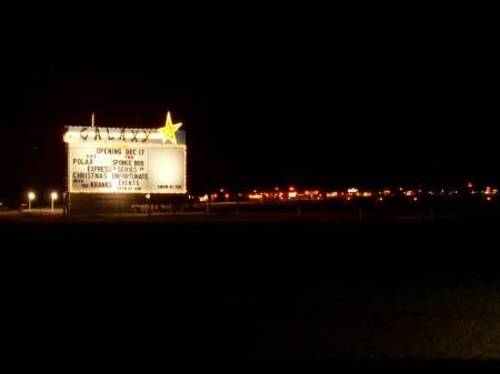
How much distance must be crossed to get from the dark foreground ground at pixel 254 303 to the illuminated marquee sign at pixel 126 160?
2172 centimetres

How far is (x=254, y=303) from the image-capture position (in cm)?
1039

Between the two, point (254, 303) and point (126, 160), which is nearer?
point (254, 303)

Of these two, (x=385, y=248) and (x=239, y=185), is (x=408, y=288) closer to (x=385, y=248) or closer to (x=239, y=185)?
(x=385, y=248)

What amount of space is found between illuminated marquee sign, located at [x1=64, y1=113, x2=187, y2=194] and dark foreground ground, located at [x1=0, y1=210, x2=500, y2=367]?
855 inches

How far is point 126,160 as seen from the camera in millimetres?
42031

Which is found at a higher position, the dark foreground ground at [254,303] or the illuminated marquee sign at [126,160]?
the illuminated marquee sign at [126,160]

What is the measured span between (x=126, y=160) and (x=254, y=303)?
107ft

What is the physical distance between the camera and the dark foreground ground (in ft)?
25.3

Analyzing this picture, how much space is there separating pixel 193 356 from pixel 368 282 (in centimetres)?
580

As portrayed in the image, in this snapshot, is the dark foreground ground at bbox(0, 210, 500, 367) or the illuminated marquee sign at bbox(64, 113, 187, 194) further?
the illuminated marquee sign at bbox(64, 113, 187, 194)

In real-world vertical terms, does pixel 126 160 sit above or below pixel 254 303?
above

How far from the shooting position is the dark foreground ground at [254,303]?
7.71 metres

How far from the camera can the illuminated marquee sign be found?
40906 mm

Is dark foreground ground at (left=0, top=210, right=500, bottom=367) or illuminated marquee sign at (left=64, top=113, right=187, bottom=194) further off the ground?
illuminated marquee sign at (left=64, top=113, right=187, bottom=194)
